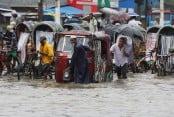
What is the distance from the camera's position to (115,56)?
21.3 m

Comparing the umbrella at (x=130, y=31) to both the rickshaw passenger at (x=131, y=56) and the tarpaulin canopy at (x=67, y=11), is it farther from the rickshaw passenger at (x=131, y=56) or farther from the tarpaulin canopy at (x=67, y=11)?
the tarpaulin canopy at (x=67, y=11)

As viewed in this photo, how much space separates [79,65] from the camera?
61.9 ft

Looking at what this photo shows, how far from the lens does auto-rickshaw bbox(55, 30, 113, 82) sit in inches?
754

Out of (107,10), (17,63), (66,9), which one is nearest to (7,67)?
(17,63)

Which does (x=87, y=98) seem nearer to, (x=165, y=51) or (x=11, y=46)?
(x=11, y=46)

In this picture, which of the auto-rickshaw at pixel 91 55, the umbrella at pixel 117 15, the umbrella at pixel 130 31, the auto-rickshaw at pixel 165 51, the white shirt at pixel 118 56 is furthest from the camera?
the umbrella at pixel 117 15

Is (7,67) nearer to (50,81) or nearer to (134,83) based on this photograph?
(50,81)

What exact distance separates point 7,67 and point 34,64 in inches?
49.3

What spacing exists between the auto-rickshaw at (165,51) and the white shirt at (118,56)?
200 centimetres

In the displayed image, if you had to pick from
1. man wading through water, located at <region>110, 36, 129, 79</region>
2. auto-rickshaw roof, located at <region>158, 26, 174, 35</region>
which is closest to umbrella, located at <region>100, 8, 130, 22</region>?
auto-rickshaw roof, located at <region>158, 26, 174, 35</region>

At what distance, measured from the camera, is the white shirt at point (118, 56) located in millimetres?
21203

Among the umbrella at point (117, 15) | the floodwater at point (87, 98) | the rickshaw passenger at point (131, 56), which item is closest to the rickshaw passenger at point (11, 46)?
the floodwater at point (87, 98)

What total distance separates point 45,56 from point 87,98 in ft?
17.8

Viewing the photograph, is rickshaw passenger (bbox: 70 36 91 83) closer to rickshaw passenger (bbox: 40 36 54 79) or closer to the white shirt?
rickshaw passenger (bbox: 40 36 54 79)
